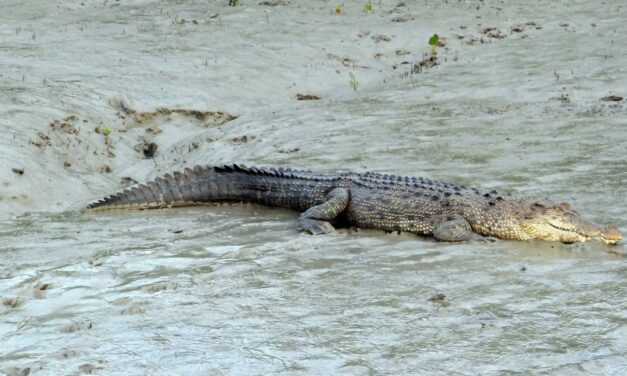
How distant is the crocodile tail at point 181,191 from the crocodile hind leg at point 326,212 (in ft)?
3.87

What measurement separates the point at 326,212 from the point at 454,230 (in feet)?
3.48

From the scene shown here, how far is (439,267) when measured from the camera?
5.02 metres

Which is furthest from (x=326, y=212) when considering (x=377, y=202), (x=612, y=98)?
(x=612, y=98)

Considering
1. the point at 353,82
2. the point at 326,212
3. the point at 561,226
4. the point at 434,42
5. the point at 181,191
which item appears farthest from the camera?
the point at 434,42

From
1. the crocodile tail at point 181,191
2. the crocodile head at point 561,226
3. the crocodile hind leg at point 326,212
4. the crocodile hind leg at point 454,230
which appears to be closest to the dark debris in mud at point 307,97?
the crocodile tail at point 181,191

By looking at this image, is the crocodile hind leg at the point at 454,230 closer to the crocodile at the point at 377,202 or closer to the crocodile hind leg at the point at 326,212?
the crocodile at the point at 377,202

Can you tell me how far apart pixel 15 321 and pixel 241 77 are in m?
8.04

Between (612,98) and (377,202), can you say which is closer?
(377,202)

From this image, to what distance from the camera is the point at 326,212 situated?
21.0 ft

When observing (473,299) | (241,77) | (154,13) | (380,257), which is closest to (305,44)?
(241,77)

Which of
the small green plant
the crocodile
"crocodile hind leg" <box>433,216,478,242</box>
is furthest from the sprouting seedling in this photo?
"crocodile hind leg" <box>433,216,478,242</box>

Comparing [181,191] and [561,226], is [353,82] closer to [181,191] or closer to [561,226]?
[181,191]

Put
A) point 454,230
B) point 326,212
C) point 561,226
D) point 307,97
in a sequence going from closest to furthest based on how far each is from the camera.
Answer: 1. point 561,226
2. point 454,230
3. point 326,212
4. point 307,97

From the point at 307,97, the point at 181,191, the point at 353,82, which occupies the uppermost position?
the point at 353,82
